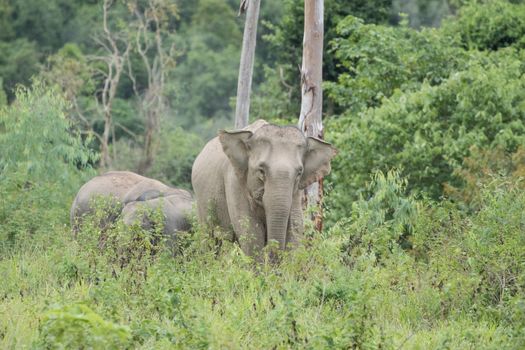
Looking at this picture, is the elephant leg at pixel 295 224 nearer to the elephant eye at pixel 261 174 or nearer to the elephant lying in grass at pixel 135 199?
the elephant eye at pixel 261 174

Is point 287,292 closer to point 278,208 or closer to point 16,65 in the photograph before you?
point 278,208

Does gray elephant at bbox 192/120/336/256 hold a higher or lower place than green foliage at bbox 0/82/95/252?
higher

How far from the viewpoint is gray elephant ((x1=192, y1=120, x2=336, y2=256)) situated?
445 inches

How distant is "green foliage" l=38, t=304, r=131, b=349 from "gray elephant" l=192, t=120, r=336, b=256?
11.1 feet

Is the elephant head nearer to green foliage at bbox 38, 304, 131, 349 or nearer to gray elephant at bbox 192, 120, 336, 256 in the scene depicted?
gray elephant at bbox 192, 120, 336, 256

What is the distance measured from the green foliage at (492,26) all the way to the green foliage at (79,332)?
2160 cm

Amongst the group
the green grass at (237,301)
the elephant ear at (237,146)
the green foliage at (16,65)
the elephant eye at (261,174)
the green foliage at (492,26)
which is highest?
the green foliage at (492,26)

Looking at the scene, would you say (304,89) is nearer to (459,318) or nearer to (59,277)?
(59,277)

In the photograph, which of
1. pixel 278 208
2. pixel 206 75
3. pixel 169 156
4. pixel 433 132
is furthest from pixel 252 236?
pixel 206 75

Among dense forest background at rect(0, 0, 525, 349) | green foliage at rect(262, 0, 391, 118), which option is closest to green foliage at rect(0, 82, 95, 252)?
dense forest background at rect(0, 0, 525, 349)

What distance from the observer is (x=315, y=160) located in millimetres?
12008

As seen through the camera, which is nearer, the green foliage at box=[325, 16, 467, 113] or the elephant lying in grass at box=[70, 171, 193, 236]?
the elephant lying in grass at box=[70, 171, 193, 236]

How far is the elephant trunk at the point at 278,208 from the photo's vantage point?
1123 centimetres

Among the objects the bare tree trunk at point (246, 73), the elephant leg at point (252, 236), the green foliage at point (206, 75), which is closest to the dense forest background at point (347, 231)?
the elephant leg at point (252, 236)
